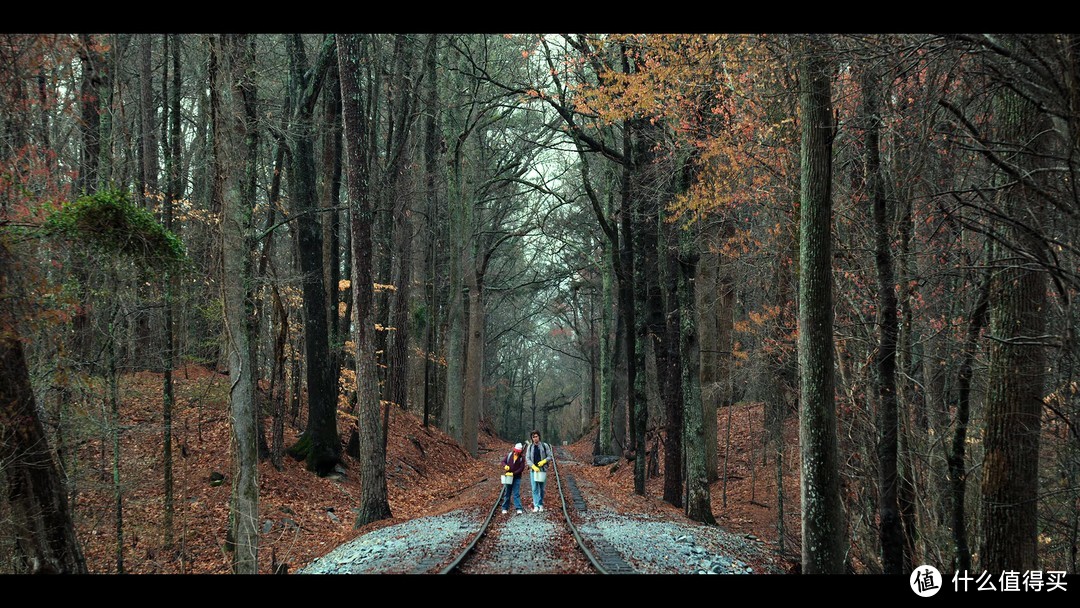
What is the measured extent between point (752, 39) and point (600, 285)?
72.0ft

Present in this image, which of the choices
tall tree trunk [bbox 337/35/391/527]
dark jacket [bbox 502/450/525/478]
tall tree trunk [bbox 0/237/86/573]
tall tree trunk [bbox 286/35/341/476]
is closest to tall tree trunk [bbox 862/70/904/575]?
dark jacket [bbox 502/450/525/478]

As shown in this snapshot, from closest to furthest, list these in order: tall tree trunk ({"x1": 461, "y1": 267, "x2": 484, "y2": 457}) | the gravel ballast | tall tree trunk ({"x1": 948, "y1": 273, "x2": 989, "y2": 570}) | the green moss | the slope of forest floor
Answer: the green moss
the gravel ballast
tall tree trunk ({"x1": 948, "y1": 273, "x2": 989, "y2": 570})
the slope of forest floor
tall tree trunk ({"x1": 461, "y1": 267, "x2": 484, "y2": 457})

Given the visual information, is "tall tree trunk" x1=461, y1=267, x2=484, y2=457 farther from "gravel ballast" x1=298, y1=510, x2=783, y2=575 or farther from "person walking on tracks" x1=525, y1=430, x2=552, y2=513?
"gravel ballast" x1=298, y1=510, x2=783, y2=575

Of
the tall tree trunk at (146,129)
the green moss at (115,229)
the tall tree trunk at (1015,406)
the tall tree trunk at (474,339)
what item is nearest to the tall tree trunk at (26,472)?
the green moss at (115,229)

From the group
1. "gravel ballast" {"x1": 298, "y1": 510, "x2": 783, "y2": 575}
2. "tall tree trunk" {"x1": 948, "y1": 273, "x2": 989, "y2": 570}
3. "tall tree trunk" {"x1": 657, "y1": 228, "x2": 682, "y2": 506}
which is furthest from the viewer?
"tall tree trunk" {"x1": 657, "y1": 228, "x2": 682, "y2": 506}

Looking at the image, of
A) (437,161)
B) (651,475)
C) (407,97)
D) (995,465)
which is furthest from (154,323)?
(995,465)

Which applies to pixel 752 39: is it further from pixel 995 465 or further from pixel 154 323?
pixel 154 323

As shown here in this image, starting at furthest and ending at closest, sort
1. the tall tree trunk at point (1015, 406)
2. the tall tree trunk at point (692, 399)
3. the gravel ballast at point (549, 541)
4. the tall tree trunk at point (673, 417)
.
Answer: the tall tree trunk at point (673, 417)
the tall tree trunk at point (692, 399)
the gravel ballast at point (549, 541)
the tall tree trunk at point (1015, 406)

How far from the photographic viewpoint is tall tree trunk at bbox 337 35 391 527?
13203mm

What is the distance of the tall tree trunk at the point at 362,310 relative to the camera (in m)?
13.2

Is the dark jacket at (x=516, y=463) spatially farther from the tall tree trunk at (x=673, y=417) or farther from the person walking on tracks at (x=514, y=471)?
the tall tree trunk at (x=673, y=417)

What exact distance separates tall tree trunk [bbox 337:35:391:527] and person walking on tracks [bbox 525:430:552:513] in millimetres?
3116

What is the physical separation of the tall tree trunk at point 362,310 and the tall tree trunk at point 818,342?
27.8 ft

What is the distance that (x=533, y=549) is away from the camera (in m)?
9.65
